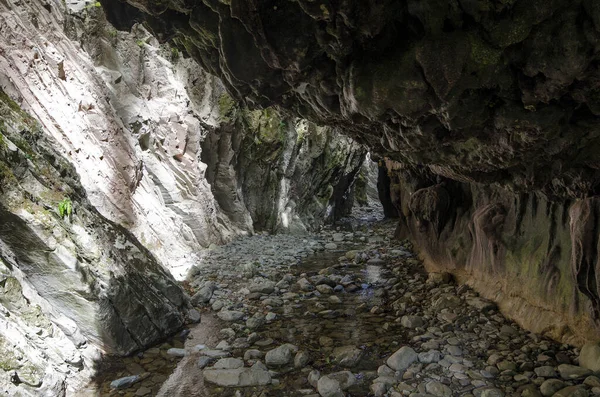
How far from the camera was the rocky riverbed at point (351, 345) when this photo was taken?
16.5 feet

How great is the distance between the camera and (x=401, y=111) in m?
3.49

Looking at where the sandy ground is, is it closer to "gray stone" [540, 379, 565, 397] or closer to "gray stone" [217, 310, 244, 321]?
"gray stone" [217, 310, 244, 321]

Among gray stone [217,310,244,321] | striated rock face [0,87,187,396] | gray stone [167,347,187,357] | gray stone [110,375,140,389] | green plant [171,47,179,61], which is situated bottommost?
gray stone [217,310,244,321]

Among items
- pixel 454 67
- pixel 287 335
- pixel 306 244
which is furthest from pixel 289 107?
pixel 306 244

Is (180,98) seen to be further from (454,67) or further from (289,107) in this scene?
(454,67)

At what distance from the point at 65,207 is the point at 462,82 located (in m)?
5.19

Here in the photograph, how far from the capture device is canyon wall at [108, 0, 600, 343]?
295 cm

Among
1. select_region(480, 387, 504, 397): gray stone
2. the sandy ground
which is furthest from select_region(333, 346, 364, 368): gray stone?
the sandy ground

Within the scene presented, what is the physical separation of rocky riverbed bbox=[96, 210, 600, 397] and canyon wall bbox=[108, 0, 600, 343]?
0.79 m

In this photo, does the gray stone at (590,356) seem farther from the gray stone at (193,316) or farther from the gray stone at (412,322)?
the gray stone at (193,316)

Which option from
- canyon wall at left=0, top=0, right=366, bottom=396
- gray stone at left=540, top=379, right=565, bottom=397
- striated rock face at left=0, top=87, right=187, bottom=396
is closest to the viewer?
striated rock face at left=0, top=87, right=187, bottom=396

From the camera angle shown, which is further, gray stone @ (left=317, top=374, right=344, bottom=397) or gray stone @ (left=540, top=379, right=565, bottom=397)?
gray stone @ (left=317, top=374, right=344, bottom=397)

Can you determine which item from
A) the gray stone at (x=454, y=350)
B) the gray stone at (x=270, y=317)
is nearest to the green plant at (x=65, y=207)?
the gray stone at (x=270, y=317)

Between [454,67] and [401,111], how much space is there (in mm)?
585
